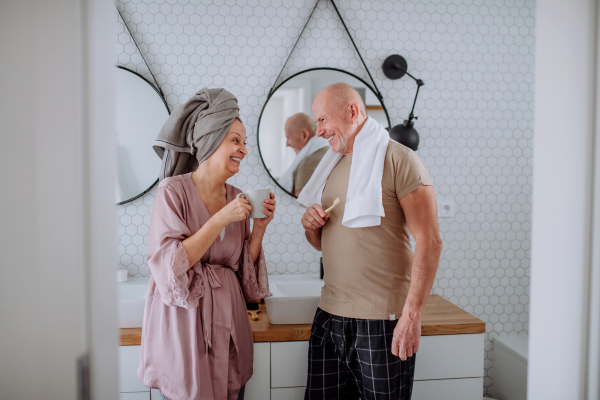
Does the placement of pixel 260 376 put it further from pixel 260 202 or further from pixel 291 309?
pixel 260 202

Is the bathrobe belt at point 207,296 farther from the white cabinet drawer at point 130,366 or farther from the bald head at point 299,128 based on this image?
the bald head at point 299,128

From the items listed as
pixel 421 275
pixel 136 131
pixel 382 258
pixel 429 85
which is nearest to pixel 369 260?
pixel 382 258

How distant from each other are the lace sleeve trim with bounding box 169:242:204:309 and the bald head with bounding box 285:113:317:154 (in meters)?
1.02

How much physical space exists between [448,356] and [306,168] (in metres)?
1.09

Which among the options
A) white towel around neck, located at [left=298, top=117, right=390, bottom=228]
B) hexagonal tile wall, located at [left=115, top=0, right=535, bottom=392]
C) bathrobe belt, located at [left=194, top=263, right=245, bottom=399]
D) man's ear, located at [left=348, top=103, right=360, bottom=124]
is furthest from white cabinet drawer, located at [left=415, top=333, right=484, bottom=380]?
man's ear, located at [left=348, top=103, right=360, bottom=124]

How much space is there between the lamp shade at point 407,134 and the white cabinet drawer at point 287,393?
4.13 ft

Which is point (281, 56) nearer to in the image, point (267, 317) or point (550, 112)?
point (267, 317)

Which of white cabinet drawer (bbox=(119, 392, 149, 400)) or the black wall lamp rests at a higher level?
the black wall lamp

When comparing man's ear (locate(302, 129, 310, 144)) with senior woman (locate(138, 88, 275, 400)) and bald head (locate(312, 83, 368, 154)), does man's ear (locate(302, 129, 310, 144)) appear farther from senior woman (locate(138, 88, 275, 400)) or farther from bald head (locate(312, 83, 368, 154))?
senior woman (locate(138, 88, 275, 400))

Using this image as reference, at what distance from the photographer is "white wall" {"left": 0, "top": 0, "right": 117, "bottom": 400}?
30 centimetres

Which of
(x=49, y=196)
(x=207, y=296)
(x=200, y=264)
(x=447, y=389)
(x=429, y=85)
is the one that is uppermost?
(x=429, y=85)

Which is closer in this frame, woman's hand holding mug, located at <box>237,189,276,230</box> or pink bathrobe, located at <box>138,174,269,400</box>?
pink bathrobe, located at <box>138,174,269,400</box>

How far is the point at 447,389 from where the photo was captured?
62.8 inches

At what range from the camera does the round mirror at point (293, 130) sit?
1993 mm
